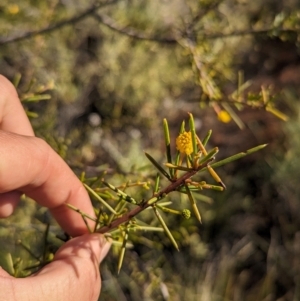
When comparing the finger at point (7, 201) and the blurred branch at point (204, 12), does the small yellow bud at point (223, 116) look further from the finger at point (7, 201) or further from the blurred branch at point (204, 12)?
the finger at point (7, 201)

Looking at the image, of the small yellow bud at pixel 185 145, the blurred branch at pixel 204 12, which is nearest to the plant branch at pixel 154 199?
Answer: the small yellow bud at pixel 185 145

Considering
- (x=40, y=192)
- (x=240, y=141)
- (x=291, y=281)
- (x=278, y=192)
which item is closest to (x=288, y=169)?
(x=278, y=192)

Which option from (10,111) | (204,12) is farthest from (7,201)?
(204,12)

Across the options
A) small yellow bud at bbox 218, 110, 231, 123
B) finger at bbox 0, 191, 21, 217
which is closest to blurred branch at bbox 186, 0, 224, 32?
small yellow bud at bbox 218, 110, 231, 123

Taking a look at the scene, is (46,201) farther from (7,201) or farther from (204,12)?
(204,12)

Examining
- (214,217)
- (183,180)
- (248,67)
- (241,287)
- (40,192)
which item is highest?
(183,180)

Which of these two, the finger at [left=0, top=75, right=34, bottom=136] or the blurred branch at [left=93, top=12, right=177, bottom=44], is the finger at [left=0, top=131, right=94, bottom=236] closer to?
the finger at [left=0, top=75, right=34, bottom=136]

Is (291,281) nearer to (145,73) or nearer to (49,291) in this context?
(145,73)
